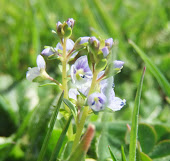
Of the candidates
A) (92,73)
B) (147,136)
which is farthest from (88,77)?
(147,136)

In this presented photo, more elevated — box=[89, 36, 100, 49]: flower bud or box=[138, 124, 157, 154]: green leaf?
box=[89, 36, 100, 49]: flower bud

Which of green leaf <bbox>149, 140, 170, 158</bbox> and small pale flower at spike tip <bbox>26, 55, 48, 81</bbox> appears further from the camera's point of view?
green leaf <bbox>149, 140, 170, 158</bbox>

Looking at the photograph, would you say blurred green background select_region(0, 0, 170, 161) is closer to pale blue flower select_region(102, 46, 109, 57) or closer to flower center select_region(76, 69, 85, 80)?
flower center select_region(76, 69, 85, 80)

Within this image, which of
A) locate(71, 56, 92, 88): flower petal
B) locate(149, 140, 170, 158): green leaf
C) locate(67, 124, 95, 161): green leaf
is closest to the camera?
locate(67, 124, 95, 161): green leaf

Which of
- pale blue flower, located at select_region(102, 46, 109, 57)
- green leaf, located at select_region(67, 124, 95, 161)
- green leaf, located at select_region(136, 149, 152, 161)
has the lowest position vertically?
green leaf, located at select_region(67, 124, 95, 161)

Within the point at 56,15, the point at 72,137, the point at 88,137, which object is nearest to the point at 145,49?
the point at 56,15

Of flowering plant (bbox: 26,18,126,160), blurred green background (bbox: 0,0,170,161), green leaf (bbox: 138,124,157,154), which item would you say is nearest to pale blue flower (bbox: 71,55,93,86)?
flowering plant (bbox: 26,18,126,160)

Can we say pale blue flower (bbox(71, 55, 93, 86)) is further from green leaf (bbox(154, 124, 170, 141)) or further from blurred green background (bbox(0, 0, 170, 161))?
green leaf (bbox(154, 124, 170, 141))

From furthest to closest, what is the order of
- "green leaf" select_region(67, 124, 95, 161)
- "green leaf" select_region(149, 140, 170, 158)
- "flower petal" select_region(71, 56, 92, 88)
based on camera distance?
"green leaf" select_region(149, 140, 170, 158) < "flower petal" select_region(71, 56, 92, 88) < "green leaf" select_region(67, 124, 95, 161)
